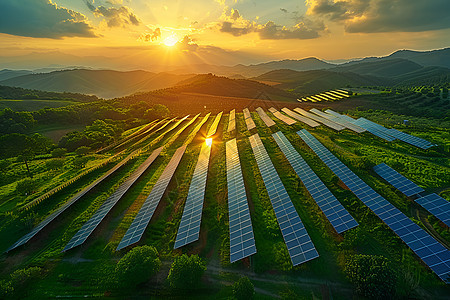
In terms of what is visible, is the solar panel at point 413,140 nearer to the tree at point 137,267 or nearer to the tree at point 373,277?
the tree at point 373,277

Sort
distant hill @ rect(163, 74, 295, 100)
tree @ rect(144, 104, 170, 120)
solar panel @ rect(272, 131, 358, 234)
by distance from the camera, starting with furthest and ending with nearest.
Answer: distant hill @ rect(163, 74, 295, 100), tree @ rect(144, 104, 170, 120), solar panel @ rect(272, 131, 358, 234)

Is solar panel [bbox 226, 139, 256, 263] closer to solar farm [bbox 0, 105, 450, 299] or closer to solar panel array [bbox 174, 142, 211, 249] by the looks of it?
solar farm [bbox 0, 105, 450, 299]

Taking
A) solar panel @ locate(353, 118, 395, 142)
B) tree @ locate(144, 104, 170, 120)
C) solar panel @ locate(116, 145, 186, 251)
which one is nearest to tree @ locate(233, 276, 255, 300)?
solar panel @ locate(116, 145, 186, 251)

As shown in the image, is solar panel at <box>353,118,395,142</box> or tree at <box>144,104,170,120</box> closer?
solar panel at <box>353,118,395,142</box>

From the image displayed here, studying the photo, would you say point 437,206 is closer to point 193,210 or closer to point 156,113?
point 193,210

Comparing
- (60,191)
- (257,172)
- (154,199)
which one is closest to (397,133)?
(257,172)

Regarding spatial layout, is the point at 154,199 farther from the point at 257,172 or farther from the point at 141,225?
the point at 257,172

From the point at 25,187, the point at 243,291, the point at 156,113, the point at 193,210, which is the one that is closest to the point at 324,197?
the point at 243,291
